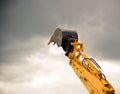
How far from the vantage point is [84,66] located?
13.1 m

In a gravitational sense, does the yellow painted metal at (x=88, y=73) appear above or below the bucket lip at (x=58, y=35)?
below

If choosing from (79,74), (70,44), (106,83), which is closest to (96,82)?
(106,83)

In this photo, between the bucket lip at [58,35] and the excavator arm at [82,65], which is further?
the bucket lip at [58,35]

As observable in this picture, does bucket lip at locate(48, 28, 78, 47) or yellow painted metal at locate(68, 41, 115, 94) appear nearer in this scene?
yellow painted metal at locate(68, 41, 115, 94)

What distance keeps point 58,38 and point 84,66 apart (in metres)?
2.09

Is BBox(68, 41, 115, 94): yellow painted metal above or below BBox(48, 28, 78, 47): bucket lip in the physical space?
below

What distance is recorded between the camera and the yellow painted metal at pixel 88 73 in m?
11.7

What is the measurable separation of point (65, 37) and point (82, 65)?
1.74 meters

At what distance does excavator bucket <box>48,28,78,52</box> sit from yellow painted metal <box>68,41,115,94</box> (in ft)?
1.51

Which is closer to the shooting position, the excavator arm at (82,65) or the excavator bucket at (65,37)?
the excavator arm at (82,65)

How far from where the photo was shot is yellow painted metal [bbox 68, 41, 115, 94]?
1169cm

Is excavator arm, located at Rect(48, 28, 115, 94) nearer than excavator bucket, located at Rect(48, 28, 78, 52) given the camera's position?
Yes

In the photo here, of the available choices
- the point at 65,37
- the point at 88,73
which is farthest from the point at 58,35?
the point at 88,73

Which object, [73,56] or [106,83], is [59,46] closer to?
[73,56]
